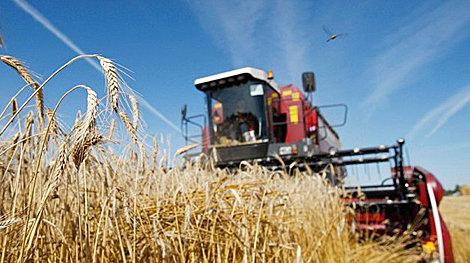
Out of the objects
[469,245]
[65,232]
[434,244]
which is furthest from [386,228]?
[65,232]

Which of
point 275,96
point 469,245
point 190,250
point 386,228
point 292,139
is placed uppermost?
point 275,96

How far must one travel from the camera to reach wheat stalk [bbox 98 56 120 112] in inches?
29.9

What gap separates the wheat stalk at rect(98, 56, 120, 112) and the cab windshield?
17.0 feet

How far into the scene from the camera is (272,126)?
614 cm

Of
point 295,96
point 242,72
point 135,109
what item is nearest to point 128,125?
point 135,109

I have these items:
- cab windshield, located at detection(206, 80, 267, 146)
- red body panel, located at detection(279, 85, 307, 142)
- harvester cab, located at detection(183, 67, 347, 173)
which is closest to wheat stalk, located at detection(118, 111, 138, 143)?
harvester cab, located at detection(183, 67, 347, 173)

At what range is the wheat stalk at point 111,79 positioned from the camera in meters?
0.76

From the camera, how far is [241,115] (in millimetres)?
6148

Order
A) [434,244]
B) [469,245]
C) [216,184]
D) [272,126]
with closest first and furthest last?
1. [216,184]
2. [434,244]
3. [469,245]
4. [272,126]

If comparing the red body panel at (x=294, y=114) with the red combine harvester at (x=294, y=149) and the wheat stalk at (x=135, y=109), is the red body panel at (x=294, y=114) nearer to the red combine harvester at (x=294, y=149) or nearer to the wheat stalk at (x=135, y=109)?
the red combine harvester at (x=294, y=149)

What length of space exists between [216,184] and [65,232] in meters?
0.63

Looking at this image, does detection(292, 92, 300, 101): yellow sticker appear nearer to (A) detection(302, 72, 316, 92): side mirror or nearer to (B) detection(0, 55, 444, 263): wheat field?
(A) detection(302, 72, 316, 92): side mirror

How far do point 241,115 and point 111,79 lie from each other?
5.37m

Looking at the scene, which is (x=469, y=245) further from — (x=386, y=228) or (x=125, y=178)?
(x=125, y=178)
